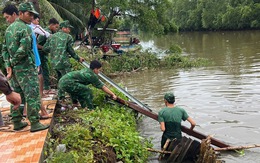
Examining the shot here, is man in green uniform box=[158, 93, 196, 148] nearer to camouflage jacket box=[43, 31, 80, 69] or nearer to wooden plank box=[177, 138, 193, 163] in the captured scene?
wooden plank box=[177, 138, 193, 163]

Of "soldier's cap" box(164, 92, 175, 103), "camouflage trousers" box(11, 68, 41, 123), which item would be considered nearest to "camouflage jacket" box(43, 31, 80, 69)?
"camouflage trousers" box(11, 68, 41, 123)

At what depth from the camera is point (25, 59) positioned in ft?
16.0

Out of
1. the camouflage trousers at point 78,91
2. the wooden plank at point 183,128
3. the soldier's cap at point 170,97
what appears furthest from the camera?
the camouflage trousers at point 78,91

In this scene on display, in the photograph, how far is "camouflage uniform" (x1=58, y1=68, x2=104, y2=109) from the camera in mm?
6703

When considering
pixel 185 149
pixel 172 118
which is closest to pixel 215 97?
pixel 172 118

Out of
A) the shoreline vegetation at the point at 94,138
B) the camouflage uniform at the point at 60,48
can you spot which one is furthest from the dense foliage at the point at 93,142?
the camouflage uniform at the point at 60,48

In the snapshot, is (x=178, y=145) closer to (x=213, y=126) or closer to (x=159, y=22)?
(x=213, y=126)

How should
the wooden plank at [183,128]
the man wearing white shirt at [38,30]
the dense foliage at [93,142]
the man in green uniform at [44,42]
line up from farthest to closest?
the man in green uniform at [44,42] → the man wearing white shirt at [38,30] → the wooden plank at [183,128] → the dense foliage at [93,142]

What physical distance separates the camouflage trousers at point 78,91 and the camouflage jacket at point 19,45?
1.86 meters

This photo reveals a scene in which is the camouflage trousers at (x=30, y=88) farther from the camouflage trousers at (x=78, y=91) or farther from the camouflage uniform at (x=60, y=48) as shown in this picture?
the camouflage uniform at (x=60, y=48)

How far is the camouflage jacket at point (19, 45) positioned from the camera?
15.5 feet

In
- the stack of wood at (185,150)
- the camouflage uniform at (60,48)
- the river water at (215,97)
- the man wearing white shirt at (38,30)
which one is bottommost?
the river water at (215,97)

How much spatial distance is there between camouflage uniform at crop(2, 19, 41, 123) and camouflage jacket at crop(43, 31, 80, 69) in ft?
7.29

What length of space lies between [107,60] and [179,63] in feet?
14.6
